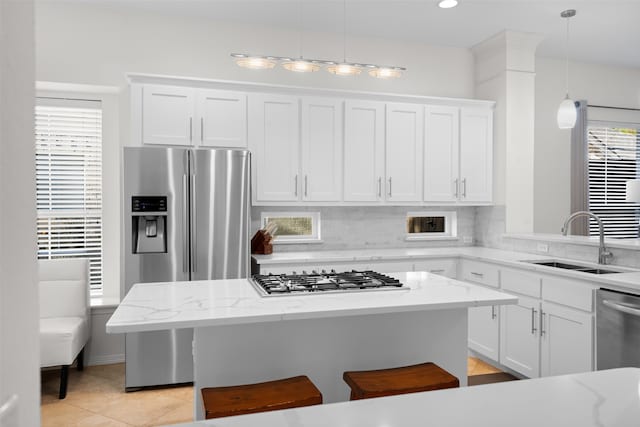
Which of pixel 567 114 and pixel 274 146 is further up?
pixel 567 114

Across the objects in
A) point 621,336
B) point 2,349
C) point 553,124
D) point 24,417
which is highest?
point 553,124

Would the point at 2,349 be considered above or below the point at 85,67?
below

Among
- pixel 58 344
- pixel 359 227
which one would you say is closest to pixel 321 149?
pixel 359 227

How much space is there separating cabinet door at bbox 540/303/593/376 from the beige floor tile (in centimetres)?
247

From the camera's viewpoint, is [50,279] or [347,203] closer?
[50,279]

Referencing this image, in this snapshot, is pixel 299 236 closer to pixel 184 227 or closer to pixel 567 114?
pixel 184 227

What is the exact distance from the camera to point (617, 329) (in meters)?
2.76

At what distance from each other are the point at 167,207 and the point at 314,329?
1.81 metres

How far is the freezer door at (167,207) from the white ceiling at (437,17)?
4.61 ft

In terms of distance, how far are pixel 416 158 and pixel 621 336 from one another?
2295 mm

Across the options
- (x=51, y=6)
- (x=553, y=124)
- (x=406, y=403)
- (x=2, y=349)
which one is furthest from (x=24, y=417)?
(x=553, y=124)

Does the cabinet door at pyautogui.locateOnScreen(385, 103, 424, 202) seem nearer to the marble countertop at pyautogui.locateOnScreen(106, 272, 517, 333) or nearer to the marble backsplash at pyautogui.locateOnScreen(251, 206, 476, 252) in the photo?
the marble backsplash at pyautogui.locateOnScreen(251, 206, 476, 252)

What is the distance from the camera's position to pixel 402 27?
438 cm

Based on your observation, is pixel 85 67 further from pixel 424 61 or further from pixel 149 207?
pixel 424 61
